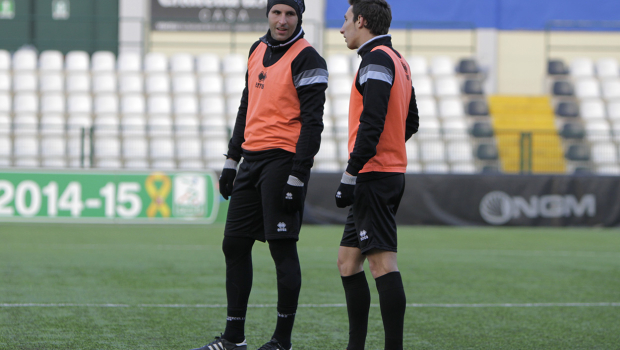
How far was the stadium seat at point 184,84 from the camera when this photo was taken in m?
15.6

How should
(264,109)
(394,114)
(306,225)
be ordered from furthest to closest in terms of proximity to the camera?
(306,225), (264,109), (394,114)

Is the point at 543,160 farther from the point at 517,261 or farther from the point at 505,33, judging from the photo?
the point at 517,261

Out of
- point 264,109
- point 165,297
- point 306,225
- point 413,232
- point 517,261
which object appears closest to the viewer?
point 264,109

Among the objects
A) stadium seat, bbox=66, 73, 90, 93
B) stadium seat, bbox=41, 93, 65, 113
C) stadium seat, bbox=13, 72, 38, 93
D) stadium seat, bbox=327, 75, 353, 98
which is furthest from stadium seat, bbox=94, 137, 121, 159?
stadium seat, bbox=327, 75, 353, 98

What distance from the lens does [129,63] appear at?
1606 cm

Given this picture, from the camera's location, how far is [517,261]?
8828 millimetres

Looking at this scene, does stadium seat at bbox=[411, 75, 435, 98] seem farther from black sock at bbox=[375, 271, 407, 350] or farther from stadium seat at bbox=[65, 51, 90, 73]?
black sock at bbox=[375, 271, 407, 350]

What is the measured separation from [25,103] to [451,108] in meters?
8.68

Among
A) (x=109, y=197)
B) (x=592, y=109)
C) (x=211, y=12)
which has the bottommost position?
(x=109, y=197)

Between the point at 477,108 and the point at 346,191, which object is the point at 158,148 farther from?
the point at 346,191

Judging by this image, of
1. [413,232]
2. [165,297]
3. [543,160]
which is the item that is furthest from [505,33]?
[165,297]

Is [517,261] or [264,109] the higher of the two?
[264,109]

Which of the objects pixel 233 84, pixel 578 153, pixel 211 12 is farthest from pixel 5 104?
pixel 578 153

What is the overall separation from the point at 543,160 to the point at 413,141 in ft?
8.07
